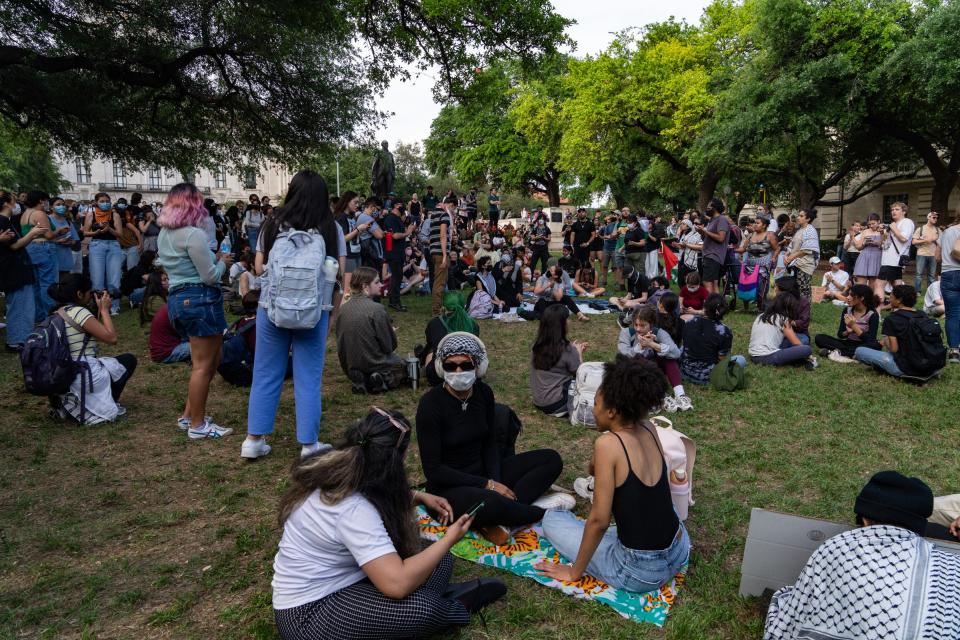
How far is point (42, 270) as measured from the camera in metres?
8.95

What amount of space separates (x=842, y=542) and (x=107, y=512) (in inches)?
160

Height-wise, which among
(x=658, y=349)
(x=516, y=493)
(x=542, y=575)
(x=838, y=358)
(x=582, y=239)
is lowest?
(x=542, y=575)

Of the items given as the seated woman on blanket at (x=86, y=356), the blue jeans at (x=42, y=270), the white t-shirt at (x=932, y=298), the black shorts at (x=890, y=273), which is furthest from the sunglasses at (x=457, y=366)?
the black shorts at (x=890, y=273)

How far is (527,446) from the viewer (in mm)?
5406

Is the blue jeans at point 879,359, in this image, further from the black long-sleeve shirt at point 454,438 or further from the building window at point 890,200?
the building window at point 890,200

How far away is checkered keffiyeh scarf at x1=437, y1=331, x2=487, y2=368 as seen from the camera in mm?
3818

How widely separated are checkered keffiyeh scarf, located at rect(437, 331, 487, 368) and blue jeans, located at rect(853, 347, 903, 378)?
18.1 ft

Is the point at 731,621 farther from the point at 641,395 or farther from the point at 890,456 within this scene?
the point at 890,456

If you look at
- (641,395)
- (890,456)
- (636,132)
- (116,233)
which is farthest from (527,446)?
(636,132)

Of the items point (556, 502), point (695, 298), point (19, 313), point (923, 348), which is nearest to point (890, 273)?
point (695, 298)

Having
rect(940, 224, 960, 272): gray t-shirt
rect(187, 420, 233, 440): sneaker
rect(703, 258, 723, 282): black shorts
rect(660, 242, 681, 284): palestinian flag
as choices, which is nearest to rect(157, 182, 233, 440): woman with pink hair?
rect(187, 420, 233, 440): sneaker

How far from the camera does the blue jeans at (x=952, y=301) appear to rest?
760 cm

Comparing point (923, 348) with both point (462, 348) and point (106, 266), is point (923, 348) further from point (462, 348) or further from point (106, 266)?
point (106, 266)

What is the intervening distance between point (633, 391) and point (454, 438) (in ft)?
3.84
